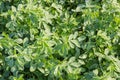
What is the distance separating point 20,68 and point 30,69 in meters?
0.06

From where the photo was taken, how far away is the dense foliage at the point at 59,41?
6.84ft

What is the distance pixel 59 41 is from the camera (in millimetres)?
2131

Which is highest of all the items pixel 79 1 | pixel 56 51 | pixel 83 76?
pixel 79 1

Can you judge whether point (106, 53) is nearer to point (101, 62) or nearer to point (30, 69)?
point (101, 62)

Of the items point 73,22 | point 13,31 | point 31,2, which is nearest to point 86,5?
point 73,22

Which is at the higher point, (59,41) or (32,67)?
(59,41)

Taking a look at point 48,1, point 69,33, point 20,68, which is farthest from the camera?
point 48,1

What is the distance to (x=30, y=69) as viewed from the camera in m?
2.07

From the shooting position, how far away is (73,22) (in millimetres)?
2350

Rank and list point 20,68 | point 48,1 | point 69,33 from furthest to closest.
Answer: point 48,1 < point 69,33 < point 20,68

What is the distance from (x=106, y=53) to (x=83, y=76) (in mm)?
215

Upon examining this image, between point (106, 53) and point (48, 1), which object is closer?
point (106, 53)

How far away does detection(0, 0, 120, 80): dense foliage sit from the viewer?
2084mm

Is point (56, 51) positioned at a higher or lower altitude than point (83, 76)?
higher
